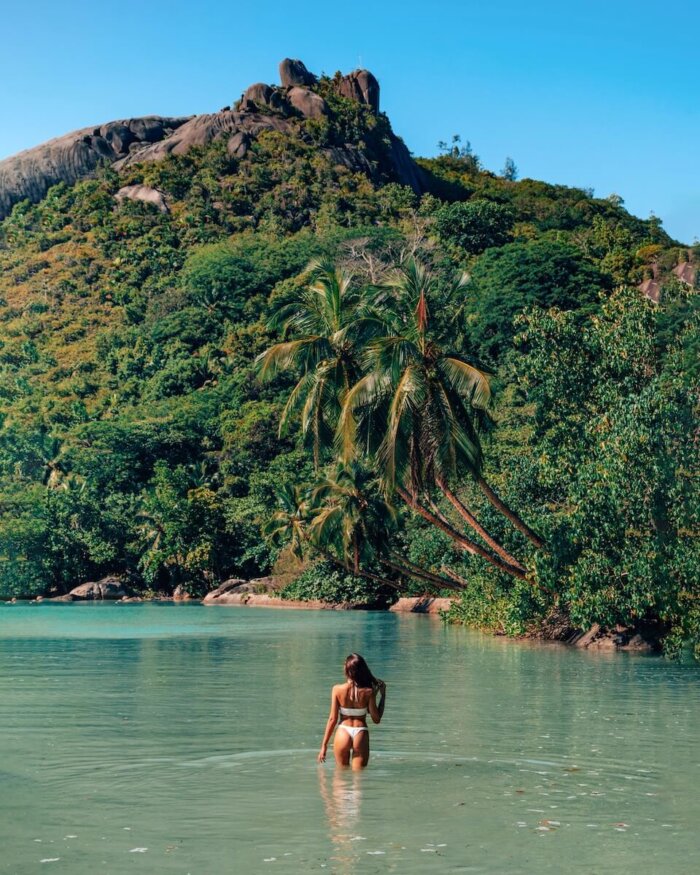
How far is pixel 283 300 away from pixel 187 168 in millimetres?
37418

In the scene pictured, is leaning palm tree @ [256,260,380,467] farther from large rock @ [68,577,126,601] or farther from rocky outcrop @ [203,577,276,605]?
large rock @ [68,577,126,601]

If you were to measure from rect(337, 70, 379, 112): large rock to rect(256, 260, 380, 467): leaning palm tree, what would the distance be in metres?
90.1

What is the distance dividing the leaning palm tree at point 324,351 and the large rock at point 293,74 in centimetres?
9370

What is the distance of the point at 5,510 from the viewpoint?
69688 millimetres

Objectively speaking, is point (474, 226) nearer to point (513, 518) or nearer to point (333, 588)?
point (333, 588)

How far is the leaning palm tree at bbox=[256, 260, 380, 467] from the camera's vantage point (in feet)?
105

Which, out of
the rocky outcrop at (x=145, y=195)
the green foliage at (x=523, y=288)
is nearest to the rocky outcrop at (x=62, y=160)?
the rocky outcrop at (x=145, y=195)

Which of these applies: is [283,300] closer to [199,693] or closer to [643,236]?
[643,236]

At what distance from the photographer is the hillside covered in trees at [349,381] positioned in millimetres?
26656

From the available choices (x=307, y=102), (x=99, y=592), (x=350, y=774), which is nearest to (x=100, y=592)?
(x=99, y=592)

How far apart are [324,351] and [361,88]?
3682 inches

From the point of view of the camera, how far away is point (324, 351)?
3231cm

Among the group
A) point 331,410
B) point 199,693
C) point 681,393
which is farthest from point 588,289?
point 199,693

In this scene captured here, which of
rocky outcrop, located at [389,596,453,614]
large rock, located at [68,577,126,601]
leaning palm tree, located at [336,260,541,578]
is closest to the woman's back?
leaning palm tree, located at [336,260,541,578]
